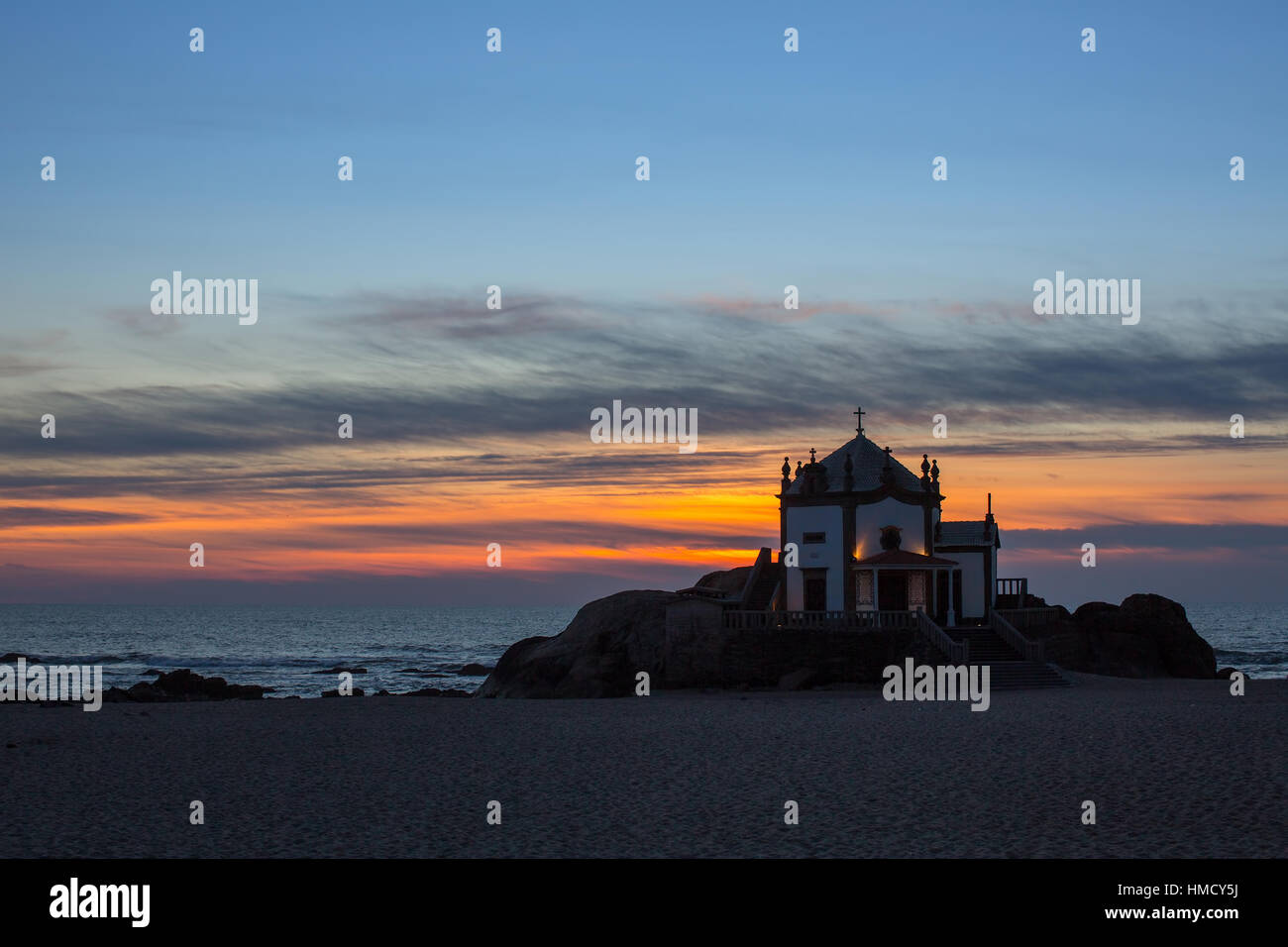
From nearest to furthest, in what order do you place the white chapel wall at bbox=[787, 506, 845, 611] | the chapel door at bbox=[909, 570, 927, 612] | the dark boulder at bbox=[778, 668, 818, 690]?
1. the dark boulder at bbox=[778, 668, 818, 690]
2. the chapel door at bbox=[909, 570, 927, 612]
3. the white chapel wall at bbox=[787, 506, 845, 611]

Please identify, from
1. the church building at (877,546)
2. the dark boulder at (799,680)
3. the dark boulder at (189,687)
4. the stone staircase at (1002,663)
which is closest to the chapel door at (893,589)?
the church building at (877,546)

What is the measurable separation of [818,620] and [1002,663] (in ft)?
23.5

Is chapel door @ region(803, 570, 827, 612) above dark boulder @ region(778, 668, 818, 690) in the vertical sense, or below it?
above

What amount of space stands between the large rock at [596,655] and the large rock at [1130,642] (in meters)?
16.1

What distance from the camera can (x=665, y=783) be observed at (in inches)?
814

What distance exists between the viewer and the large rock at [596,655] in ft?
160

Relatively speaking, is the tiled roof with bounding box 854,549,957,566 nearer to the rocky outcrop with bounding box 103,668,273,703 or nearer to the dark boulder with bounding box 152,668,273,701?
the rocky outcrop with bounding box 103,668,273,703

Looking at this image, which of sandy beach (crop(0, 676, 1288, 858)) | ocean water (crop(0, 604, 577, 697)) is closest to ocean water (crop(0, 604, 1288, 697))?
ocean water (crop(0, 604, 577, 697))

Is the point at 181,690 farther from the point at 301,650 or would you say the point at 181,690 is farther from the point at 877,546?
the point at 301,650

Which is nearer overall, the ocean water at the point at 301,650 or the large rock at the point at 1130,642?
the large rock at the point at 1130,642

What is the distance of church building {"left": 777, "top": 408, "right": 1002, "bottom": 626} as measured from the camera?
50.1 m

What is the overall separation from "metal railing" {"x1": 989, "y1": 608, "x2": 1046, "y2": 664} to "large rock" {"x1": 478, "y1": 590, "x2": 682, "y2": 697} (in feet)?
41.6

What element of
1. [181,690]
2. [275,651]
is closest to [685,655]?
[181,690]

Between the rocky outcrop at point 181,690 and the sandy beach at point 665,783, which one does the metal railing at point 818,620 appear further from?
the rocky outcrop at point 181,690
